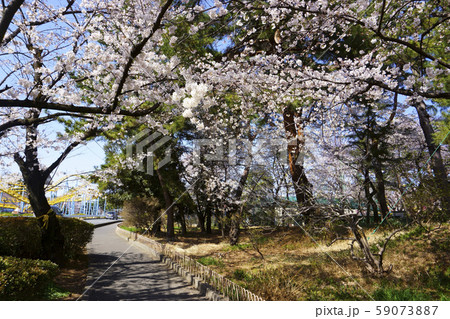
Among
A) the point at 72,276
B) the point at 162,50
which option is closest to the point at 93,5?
the point at 162,50

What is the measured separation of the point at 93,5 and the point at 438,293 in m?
8.88

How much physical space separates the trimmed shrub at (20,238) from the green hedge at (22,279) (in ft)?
9.62

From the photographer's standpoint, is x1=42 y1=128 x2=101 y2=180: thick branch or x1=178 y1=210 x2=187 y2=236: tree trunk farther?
x1=178 y1=210 x2=187 y2=236: tree trunk

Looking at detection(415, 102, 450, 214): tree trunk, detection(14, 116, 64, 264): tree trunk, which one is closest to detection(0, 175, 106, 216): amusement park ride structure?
detection(14, 116, 64, 264): tree trunk

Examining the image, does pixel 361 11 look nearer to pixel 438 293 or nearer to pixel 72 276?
pixel 438 293

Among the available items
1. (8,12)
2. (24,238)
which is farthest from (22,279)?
(24,238)

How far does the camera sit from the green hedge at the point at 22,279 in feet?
12.5

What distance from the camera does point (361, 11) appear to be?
5074 mm

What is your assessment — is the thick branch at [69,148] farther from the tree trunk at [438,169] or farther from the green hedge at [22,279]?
the tree trunk at [438,169]

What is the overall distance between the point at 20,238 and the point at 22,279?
408 cm

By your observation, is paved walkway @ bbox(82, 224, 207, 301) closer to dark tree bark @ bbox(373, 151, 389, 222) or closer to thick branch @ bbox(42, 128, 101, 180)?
thick branch @ bbox(42, 128, 101, 180)

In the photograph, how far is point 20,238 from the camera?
23.5 ft

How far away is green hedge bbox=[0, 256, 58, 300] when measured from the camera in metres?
3.81

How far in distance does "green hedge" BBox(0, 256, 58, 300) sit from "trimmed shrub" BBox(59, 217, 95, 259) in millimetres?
4657
